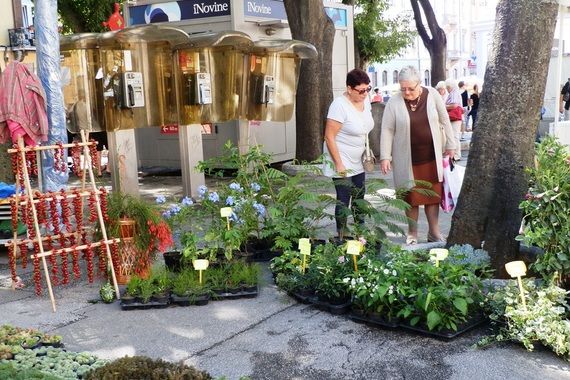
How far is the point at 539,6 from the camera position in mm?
5375

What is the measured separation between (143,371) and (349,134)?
145 inches

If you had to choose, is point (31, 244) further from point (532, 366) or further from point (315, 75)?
point (315, 75)

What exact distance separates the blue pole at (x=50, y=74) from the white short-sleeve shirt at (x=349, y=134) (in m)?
2.61

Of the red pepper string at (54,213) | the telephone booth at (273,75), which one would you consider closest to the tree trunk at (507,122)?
the red pepper string at (54,213)

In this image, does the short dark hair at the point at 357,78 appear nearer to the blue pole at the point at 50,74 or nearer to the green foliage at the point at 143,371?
the blue pole at the point at 50,74

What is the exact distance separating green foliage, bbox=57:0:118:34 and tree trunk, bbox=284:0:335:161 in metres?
9.06

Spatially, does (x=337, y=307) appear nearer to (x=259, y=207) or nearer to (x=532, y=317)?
(x=532, y=317)

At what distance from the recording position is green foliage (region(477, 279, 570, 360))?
4.17 m

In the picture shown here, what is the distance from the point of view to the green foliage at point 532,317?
417 centimetres

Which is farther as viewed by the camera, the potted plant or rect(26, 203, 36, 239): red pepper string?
the potted plant

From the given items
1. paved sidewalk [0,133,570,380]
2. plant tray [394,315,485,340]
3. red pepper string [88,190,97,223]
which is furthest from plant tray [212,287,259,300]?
plant tray [394,315,485,340]

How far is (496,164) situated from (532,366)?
1865mm

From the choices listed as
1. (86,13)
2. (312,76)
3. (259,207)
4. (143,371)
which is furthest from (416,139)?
(86,13)

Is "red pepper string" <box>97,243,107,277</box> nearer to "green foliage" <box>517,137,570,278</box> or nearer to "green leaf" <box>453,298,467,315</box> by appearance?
"green leaf" <box>453,298,467,315</box>
